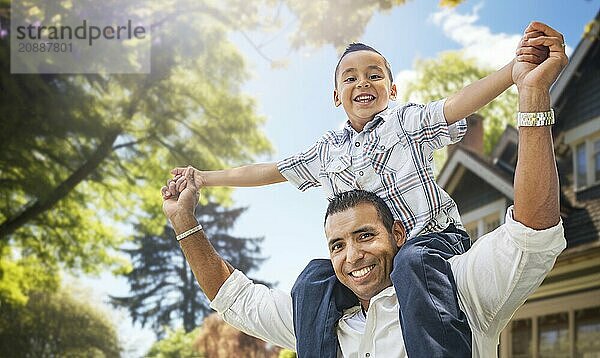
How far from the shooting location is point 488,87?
5.09 ft

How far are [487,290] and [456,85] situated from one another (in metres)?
10.7

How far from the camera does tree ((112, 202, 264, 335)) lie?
11.2 metres

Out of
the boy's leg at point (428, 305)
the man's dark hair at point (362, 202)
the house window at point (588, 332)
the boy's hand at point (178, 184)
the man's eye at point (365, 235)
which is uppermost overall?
the house window at point (588, 332)

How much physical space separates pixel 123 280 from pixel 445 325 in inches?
405

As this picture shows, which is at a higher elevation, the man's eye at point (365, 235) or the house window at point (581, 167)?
the house window at point (581, 167)

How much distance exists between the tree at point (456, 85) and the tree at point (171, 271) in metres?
2.88

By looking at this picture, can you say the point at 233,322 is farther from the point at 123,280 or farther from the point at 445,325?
the point at 123,280

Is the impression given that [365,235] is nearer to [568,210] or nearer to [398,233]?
[398,233]

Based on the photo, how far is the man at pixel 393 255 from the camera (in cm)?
133

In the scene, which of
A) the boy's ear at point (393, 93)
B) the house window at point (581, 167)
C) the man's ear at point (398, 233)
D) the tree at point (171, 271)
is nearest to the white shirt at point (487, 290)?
the man's ear at point (398, 233)

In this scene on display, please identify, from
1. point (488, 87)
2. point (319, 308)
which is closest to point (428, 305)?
point (319, 308)

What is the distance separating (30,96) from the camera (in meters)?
10.9

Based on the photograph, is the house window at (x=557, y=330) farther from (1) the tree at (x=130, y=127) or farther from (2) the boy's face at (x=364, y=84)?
(2) the boy's face at (x=364, y=84)

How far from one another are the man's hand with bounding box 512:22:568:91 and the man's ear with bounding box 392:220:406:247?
0.38 meters
